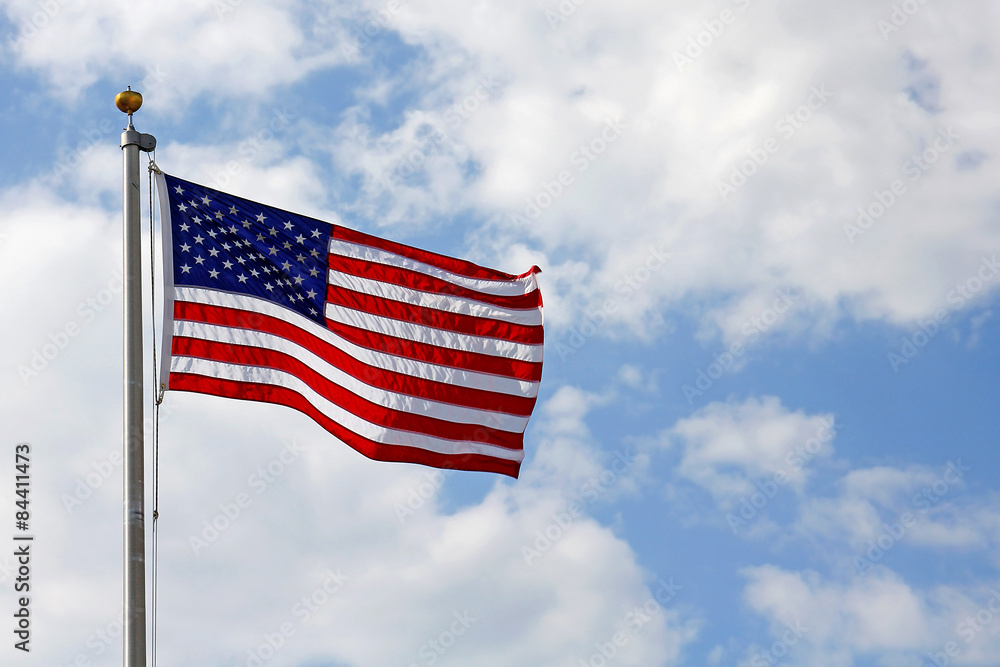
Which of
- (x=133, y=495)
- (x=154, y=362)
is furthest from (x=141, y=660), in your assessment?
(x=154, y=362)

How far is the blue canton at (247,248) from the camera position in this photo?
16.9 m

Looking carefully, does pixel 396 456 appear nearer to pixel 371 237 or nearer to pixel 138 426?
pixel 371 237

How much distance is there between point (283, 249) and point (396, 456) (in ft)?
11.5

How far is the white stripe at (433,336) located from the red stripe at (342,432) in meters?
1.65

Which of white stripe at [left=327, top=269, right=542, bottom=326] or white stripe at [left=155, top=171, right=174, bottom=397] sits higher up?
white stripe at [left=327, top=269, right=542, bottom=326]

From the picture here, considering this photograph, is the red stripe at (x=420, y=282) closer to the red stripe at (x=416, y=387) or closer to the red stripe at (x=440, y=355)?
the red stripe at (x=440, y=355)

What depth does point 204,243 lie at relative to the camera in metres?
17.1

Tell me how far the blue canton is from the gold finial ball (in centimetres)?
134

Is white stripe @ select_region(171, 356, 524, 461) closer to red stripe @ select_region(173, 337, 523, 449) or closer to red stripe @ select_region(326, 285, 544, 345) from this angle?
red stripe @ select_region(173, 337, 523, 449)

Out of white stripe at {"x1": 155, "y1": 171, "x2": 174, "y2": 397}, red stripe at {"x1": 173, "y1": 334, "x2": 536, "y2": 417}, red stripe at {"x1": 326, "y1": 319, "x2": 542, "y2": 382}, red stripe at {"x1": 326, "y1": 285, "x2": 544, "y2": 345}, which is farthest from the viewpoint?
red stripe at {"x1": 326, "y1": 285, "x2": 544, "y2": 345}

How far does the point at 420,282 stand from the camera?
1959 cm

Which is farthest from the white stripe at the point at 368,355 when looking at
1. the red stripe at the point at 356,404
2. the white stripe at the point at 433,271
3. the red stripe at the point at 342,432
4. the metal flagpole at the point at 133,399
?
the metal flagpole at the point at 133,399

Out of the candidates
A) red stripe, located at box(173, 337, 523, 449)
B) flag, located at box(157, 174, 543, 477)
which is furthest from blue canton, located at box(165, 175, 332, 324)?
red stripe, located at box(173, 337, 523, 449)

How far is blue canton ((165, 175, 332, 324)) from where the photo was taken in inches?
666
